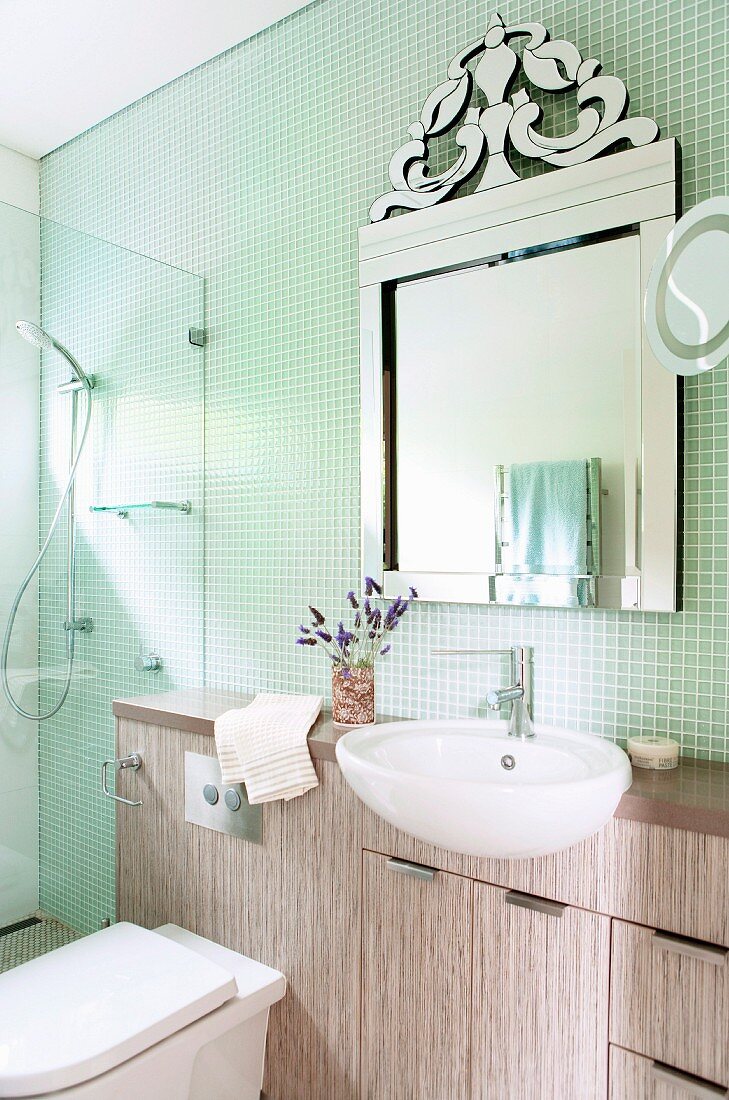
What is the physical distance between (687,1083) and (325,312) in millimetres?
1729

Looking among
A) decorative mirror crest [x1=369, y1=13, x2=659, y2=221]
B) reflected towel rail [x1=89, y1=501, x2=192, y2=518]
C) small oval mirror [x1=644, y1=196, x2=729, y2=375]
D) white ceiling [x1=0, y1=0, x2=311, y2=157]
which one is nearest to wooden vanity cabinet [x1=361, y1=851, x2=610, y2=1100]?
small oval mirror [x1=644, y1=196, x2=729, y2=375]

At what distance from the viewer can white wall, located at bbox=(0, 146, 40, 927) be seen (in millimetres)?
1904

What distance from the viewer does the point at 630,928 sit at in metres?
1.19

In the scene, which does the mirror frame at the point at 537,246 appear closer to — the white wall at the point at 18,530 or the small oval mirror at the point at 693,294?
the small oval mirror at the point at 693,294

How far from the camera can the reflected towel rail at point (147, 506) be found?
2.15 metres

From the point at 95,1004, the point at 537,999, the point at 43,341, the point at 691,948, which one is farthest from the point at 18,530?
the point at 691,948

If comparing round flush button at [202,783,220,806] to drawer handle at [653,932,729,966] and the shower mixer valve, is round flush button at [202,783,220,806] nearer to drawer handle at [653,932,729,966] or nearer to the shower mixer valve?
the shower mixer valve

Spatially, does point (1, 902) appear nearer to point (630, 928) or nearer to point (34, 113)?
point (630, 928)

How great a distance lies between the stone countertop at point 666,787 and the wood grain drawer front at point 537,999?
0.20 meters

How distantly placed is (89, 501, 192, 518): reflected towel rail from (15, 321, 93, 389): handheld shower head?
1.11ft

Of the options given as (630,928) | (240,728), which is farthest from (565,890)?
(240,728)

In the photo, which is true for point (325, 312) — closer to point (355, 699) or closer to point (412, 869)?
point (355, 699)

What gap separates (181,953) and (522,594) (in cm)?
102

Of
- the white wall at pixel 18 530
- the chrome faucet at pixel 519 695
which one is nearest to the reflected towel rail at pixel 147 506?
the white wall at pixel 18 530
